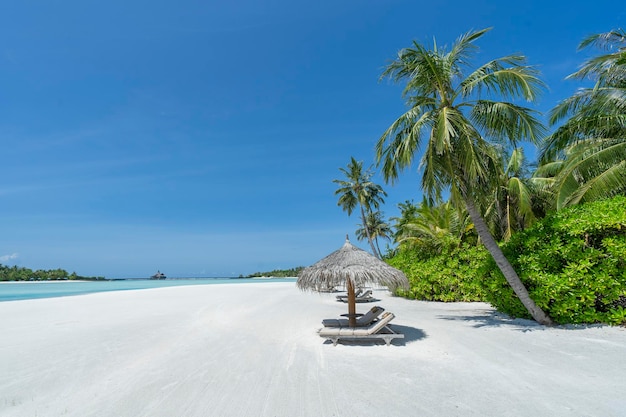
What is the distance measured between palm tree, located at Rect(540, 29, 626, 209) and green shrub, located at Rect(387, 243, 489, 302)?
434cm

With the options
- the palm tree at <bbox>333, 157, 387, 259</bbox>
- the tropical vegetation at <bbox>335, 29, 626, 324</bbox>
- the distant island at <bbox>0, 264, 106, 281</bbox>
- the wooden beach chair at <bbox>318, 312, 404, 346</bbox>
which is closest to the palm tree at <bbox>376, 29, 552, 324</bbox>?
the tropical vegetation at <bbox>335, 29, 626, 324</bbox>

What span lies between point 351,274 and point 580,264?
17.3ft

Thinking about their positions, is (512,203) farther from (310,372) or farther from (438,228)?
(310,372)

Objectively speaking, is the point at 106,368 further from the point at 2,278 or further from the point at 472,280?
the point at 2,278

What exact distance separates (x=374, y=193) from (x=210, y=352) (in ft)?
93.4

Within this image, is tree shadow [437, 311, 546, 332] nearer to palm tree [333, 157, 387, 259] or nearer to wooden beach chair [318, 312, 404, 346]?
wooden beach chair [318, 312, 404, 346]

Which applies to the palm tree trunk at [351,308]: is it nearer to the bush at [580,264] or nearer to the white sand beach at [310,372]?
the white sand beach at [310,372]

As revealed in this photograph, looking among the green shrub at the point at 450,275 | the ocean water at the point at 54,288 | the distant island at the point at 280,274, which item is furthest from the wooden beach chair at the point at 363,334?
the distant island at the point at 280,274

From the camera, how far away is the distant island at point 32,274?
5722 cm

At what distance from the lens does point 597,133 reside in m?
9.56

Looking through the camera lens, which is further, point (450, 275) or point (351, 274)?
point (450, 275)

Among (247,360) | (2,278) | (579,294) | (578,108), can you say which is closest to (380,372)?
(247,360)

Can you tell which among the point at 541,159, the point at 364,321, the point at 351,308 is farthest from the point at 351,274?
the point at 541,159

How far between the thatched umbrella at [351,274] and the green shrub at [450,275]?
585 cm
